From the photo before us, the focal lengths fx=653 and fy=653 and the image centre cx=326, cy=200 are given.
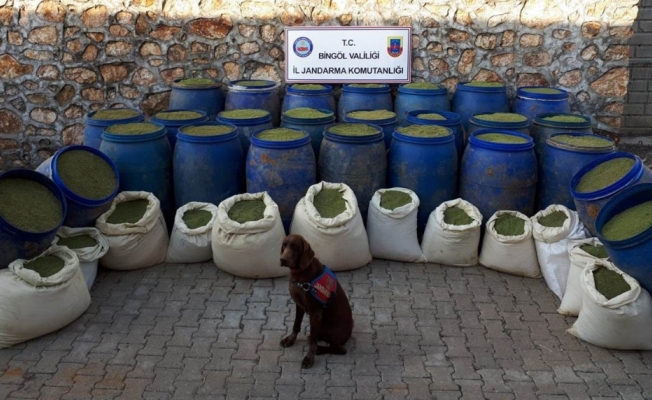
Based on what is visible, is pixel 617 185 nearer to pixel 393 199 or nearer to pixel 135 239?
pixel 393 199

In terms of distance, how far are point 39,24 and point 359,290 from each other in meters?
4.51

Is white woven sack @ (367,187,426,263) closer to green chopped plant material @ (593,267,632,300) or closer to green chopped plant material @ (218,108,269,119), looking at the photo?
green chopped plant material @ (218,108,269,119)

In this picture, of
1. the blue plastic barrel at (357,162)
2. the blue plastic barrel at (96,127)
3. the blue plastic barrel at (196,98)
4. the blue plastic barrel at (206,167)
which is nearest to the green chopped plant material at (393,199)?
the blue plastic barrel at (357,162)

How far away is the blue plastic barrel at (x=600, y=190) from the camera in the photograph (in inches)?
193

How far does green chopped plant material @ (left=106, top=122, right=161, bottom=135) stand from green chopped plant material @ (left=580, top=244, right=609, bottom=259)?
12.5 ft

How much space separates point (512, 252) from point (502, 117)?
1.57 m

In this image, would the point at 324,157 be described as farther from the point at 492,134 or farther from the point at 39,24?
the point at 39,24

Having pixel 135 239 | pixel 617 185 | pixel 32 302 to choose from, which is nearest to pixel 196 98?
pixel 135 239

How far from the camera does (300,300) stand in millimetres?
4117

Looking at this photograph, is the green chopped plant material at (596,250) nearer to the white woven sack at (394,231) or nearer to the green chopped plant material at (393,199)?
the white woven sack at (394,231)

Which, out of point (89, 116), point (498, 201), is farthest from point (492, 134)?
point (89, 116)

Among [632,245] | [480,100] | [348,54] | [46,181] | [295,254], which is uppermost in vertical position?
[348,54]

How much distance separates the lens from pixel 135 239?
17.9 ft

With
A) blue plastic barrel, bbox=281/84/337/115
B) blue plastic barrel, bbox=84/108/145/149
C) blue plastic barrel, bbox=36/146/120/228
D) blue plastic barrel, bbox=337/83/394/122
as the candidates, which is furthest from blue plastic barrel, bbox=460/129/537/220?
blue plastic barrel, bbox=84/108/145/149
